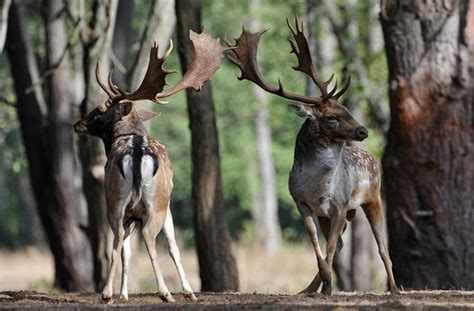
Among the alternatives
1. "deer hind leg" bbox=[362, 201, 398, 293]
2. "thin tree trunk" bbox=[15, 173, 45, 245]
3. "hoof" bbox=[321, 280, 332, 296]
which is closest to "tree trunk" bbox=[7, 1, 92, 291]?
"deer hind leg" bbox=[362, 201, 398, 293]

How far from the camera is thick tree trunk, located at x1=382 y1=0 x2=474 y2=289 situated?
48.1 ft

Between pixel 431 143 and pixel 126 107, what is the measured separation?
4.72 meters

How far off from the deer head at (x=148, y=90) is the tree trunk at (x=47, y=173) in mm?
9593

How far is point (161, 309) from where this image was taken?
31.8 feet

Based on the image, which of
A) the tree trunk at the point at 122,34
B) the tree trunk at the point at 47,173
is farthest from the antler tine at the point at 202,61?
the tree trunk at the point at 47,173

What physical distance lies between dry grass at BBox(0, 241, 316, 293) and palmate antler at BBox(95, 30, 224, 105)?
13.7 m

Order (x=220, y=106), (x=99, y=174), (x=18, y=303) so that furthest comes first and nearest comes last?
(x=220, y=106) → (x=99, y=174) → (x=18, y=303)

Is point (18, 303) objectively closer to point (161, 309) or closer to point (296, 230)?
point (161, 309)

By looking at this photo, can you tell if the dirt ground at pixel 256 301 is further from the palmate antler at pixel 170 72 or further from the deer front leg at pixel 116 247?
the palmate antler at pixel 170 72

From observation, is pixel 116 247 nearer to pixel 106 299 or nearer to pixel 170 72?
pixel 106 299

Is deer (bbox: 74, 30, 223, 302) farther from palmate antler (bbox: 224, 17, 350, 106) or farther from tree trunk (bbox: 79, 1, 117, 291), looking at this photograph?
tree trunk (bbox: 79, 1, 117, 291)

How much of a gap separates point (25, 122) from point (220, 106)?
2825 cm

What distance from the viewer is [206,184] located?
49.7ft

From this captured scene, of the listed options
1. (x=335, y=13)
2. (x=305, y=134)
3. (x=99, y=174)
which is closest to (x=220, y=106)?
(x=335, y=13)
